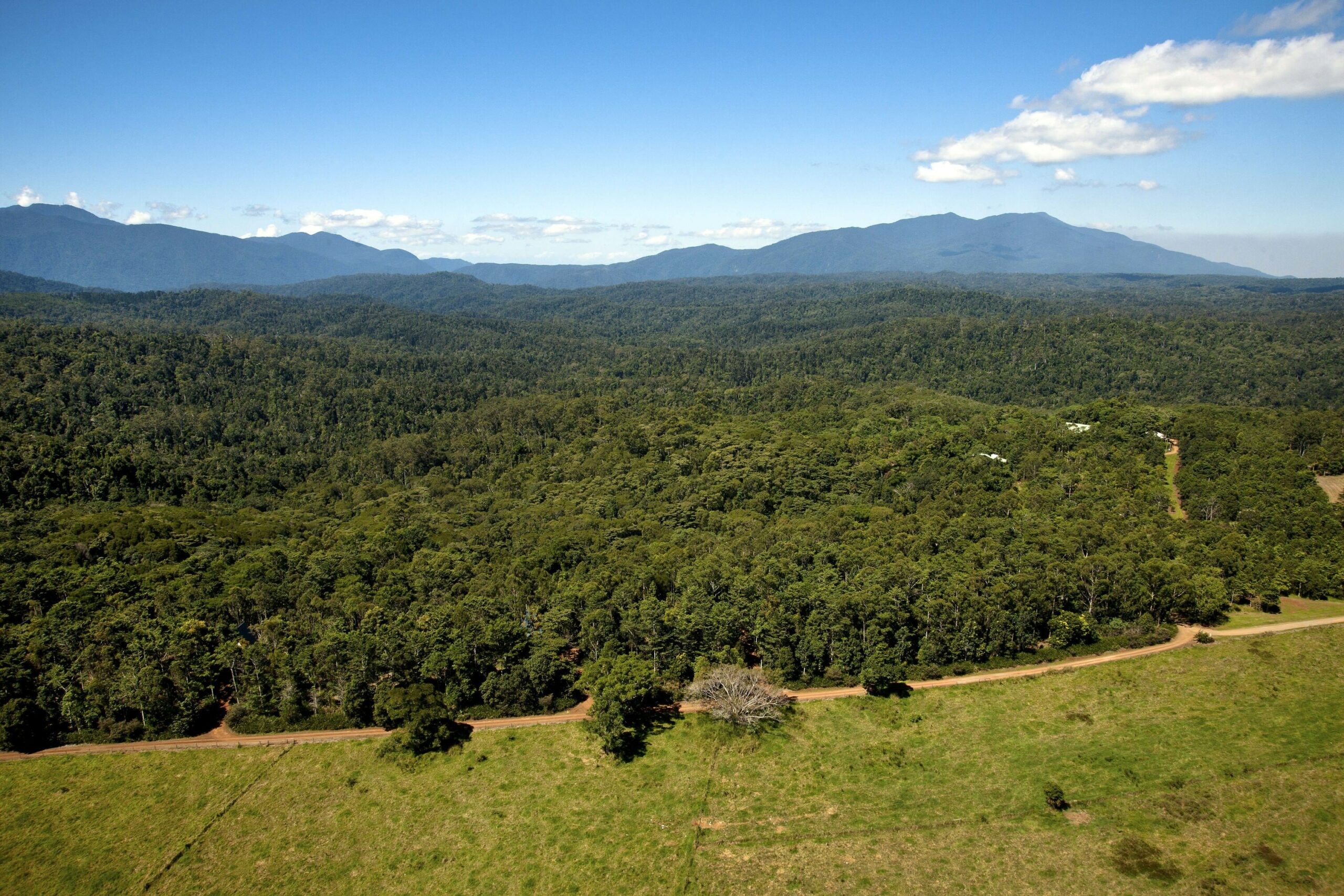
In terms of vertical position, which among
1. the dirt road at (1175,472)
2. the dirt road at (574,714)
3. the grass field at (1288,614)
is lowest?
the dirt road at (574,714)

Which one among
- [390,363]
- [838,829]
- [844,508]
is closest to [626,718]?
[838,829]

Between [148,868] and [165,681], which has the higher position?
[165,681]

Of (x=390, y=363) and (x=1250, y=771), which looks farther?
(x=390, y=363)

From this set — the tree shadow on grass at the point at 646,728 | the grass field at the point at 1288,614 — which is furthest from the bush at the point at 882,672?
the grass field at the point at 1288,614

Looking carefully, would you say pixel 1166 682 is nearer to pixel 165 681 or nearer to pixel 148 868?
pixel 148 868

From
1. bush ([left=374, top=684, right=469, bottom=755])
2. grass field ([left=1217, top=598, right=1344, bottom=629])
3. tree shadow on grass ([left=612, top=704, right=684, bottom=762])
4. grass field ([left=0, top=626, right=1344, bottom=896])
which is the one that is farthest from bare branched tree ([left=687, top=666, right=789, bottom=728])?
grass field ([left=1217, top=598, right=1344, bottom=629])

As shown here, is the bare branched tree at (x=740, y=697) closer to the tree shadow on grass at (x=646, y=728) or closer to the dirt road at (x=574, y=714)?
the dirt road at (x=574, y=714)
